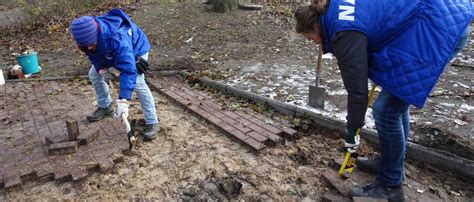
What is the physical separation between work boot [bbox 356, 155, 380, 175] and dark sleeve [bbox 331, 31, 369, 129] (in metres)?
1.04

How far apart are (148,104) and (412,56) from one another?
9.05 ft

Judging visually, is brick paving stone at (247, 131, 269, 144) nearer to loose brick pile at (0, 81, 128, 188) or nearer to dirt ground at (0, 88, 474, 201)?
dirt ground at (0, 88, 474, 201)

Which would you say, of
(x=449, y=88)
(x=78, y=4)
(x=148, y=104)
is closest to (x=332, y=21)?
(x=148, y=104)

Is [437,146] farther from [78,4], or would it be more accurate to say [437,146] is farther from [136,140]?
[78,4]

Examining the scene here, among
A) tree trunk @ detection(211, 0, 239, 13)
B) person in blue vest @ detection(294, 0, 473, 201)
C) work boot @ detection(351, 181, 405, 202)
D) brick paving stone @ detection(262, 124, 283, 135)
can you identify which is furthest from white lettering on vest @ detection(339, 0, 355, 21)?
tree trunk @ detection(211, 0, 239, 13)

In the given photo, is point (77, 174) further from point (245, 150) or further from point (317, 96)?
point (317, 96)

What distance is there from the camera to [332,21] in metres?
2.10

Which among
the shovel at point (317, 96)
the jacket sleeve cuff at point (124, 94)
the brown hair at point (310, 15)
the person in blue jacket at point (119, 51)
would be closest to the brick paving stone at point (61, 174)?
the person in blue jacket at point (119, 51)

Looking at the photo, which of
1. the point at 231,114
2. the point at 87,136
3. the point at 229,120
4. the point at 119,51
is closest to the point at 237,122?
the point at 229,120

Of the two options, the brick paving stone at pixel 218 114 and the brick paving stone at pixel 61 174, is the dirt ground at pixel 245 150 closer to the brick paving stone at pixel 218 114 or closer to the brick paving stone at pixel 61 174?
the brick paving stone at pixel 61 174

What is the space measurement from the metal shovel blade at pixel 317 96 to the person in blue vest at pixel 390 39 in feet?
6.49

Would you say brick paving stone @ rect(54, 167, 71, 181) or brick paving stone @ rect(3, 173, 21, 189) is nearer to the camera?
brick paving stone @ rect(3, 173, 21, 189)

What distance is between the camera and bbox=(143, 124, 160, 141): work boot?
3861 mm

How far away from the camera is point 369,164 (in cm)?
304
